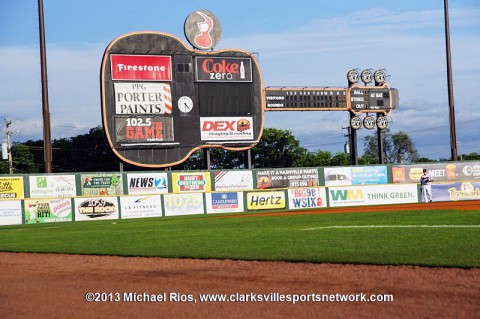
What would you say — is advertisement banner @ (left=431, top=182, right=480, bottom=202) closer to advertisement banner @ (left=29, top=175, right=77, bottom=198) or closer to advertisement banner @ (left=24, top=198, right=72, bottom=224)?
advertisement banner @ (left=29, top=175, right=77, bottom=198)

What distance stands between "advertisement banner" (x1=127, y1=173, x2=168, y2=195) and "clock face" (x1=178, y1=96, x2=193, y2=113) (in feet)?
13.2

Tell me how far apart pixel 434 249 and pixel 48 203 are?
2503 centimetres

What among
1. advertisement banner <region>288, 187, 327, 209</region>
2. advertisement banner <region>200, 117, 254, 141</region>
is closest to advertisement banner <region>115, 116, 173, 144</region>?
advertisement banner <region>200, 117, 254, 141</region>

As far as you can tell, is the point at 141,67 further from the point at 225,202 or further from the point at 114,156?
the point at 114,156

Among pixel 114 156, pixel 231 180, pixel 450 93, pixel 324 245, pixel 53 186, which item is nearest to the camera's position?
pixel 324 245

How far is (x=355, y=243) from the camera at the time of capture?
1101cm

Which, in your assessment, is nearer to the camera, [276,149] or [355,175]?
[355,175]

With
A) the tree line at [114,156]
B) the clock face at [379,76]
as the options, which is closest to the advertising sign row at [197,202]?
the clock face at [379,76]

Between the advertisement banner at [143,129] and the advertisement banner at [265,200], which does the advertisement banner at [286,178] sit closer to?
the advertisement banner at [265,200]

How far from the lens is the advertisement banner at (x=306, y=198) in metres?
36.7

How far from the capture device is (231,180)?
3512cm

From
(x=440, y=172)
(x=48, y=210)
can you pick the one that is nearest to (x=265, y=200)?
(x=440, y=172)

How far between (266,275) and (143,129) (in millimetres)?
26949

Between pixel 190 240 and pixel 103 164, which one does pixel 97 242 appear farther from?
pixel 103 164
